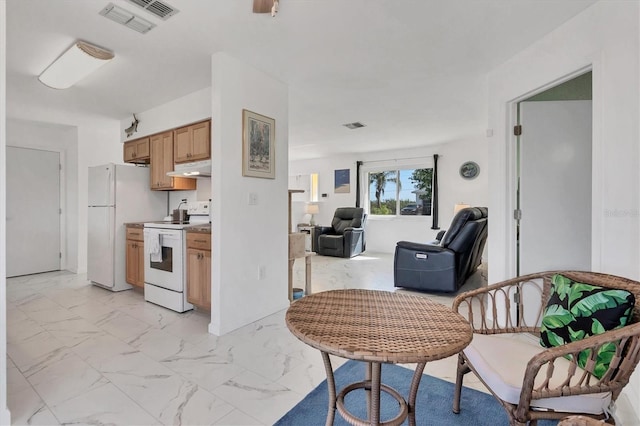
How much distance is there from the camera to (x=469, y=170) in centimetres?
607

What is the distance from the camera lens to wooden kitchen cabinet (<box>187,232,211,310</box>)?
2.88 metres

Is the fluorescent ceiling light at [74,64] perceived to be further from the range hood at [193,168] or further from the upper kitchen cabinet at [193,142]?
the range hood at [193,168]

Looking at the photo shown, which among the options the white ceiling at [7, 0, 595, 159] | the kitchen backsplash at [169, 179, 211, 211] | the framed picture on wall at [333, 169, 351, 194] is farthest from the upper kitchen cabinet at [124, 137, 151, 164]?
the framed picture on wall at [333, 169, 351, 194]

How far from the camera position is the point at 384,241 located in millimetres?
7277

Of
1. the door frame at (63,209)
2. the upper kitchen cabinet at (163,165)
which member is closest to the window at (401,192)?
the upper kitchen cabinet at (163,165)

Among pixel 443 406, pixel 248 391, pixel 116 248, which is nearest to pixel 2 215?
pixel 248 391

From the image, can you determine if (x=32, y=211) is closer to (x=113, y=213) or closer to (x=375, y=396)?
(x=113, y=213)

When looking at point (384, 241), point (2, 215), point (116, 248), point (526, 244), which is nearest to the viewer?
point (2, 215)

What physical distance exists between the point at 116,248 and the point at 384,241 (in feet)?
17.2

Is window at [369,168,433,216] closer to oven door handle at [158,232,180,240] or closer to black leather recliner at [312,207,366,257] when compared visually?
black leather recliner at [312,207,366,257]

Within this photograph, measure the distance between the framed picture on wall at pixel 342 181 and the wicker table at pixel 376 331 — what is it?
626 cm

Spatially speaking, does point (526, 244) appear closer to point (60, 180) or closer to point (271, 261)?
point (271, 261)

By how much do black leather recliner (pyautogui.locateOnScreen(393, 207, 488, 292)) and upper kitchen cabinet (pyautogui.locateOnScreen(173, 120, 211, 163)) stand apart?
8.49 feet

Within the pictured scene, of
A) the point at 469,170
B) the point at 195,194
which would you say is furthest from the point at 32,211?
the point at 469,170
